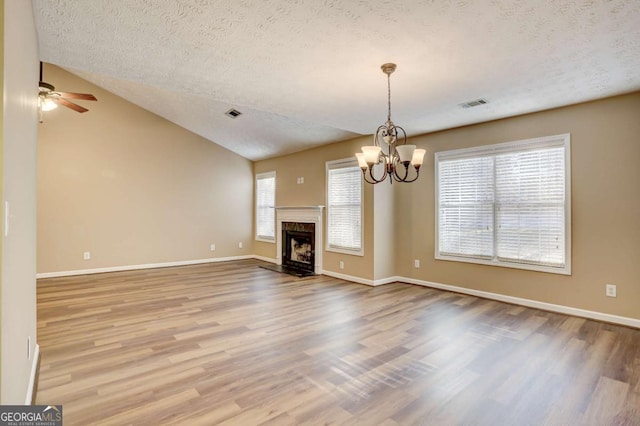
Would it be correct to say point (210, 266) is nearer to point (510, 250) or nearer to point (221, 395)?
point (221, 395)

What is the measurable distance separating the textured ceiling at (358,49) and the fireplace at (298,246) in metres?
3.08

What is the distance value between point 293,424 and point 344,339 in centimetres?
133

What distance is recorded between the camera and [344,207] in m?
6.04

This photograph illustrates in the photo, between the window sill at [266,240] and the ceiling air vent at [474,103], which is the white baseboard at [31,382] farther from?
the window sill at [266,240]

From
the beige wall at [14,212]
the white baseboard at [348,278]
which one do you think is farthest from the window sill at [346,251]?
the beige wall at [14,212]

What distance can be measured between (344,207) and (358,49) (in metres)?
3.61

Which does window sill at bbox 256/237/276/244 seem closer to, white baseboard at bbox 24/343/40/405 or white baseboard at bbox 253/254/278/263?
white baseboard at bbox 253/254/278/263

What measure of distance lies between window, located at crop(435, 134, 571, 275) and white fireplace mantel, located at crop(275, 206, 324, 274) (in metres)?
2.27

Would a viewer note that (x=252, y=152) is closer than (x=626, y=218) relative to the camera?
No

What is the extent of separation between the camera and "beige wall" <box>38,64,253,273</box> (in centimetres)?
585

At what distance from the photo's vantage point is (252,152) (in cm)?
780

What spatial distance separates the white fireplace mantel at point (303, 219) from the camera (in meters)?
6.46

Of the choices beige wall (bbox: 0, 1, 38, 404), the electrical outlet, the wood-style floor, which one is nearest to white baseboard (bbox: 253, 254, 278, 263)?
the wood-style floor

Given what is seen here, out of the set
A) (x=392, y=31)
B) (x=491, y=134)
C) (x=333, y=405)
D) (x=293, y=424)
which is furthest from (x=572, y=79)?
(x=293, y=424)
